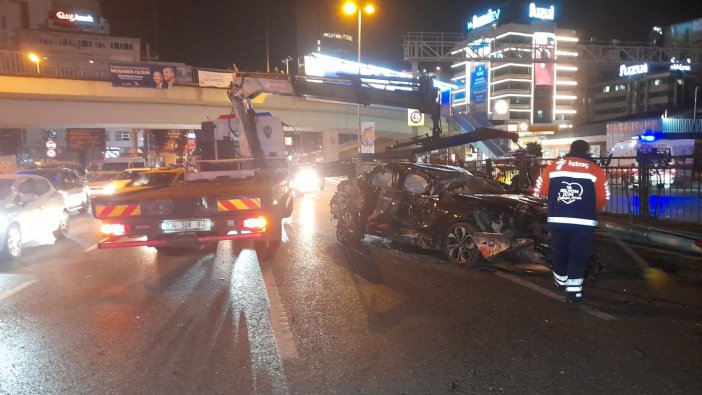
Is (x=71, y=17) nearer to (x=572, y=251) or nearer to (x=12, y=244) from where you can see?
(x=12, y=244)

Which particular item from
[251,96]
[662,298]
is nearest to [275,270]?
[662,298]

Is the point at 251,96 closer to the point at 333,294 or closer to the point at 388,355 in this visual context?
the point at 333,294

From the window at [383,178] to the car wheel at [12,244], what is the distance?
621 cm

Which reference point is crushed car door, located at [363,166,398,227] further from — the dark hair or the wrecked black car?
the dark hair

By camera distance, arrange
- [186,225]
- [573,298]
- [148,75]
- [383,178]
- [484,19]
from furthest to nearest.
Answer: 1. [484,19]
2. [148,75]
3. [383,178]
4. [186,225]
5. [573,298]

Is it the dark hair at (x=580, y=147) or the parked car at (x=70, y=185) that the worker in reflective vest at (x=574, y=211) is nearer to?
the dark hair at (x=580, y=147)

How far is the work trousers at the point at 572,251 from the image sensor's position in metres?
5.61

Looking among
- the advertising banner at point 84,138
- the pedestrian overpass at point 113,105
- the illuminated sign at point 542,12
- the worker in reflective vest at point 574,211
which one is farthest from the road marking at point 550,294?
the illuminated sign at point 542,12

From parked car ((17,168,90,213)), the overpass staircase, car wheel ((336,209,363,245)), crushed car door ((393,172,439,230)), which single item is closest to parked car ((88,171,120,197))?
parked car ((17,168,90,213))

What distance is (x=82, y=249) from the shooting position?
10023 mm

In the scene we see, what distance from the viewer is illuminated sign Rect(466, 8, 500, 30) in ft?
320

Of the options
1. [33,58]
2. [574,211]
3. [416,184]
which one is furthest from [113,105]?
[574,211]

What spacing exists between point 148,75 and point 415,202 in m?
21.6

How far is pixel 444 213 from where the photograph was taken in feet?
26.1
